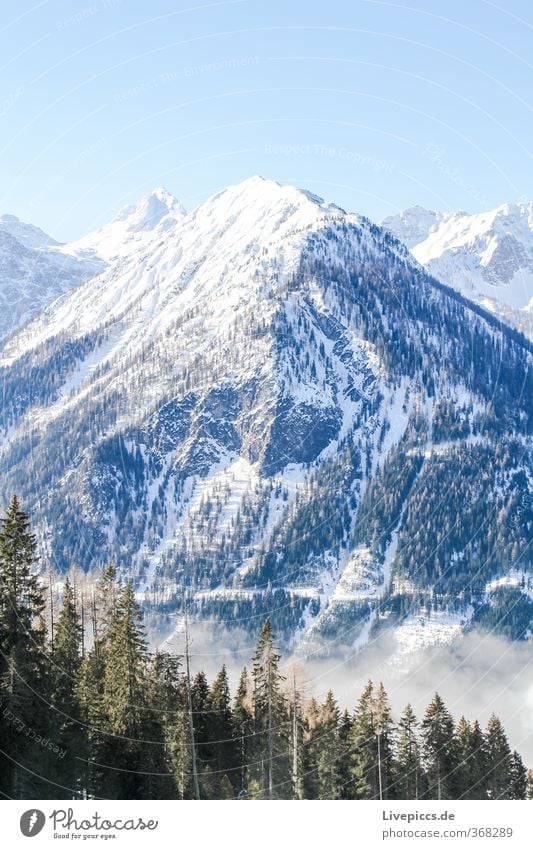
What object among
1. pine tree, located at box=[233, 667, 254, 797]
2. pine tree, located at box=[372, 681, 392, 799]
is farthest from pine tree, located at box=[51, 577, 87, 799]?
pine tree, located at box=[372, 681, 392, 799]

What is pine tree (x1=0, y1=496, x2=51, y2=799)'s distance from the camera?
53.3 meters

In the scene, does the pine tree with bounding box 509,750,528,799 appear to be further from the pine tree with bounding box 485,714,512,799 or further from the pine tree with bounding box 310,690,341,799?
the pine tree with bounding box 310,690,341,799

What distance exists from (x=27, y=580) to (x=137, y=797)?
19.2 m

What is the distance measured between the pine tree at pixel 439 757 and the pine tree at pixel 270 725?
13553 millimetres

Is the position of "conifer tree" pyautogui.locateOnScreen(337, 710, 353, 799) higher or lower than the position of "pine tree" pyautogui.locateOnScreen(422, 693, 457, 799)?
lower

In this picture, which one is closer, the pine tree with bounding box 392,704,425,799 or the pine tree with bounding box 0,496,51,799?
the pine tree with bounding box 0,496,51,799

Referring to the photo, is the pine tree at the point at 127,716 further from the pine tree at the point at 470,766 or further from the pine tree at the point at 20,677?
the pine tree at the point at 470,766

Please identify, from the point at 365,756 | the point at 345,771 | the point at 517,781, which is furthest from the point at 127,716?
the point at 517,781

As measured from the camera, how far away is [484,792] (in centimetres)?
9075

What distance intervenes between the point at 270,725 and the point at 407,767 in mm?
14883

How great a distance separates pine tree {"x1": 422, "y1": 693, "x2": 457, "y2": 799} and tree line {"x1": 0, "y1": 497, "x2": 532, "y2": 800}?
0.39ft

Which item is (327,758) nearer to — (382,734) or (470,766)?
(382,734)
